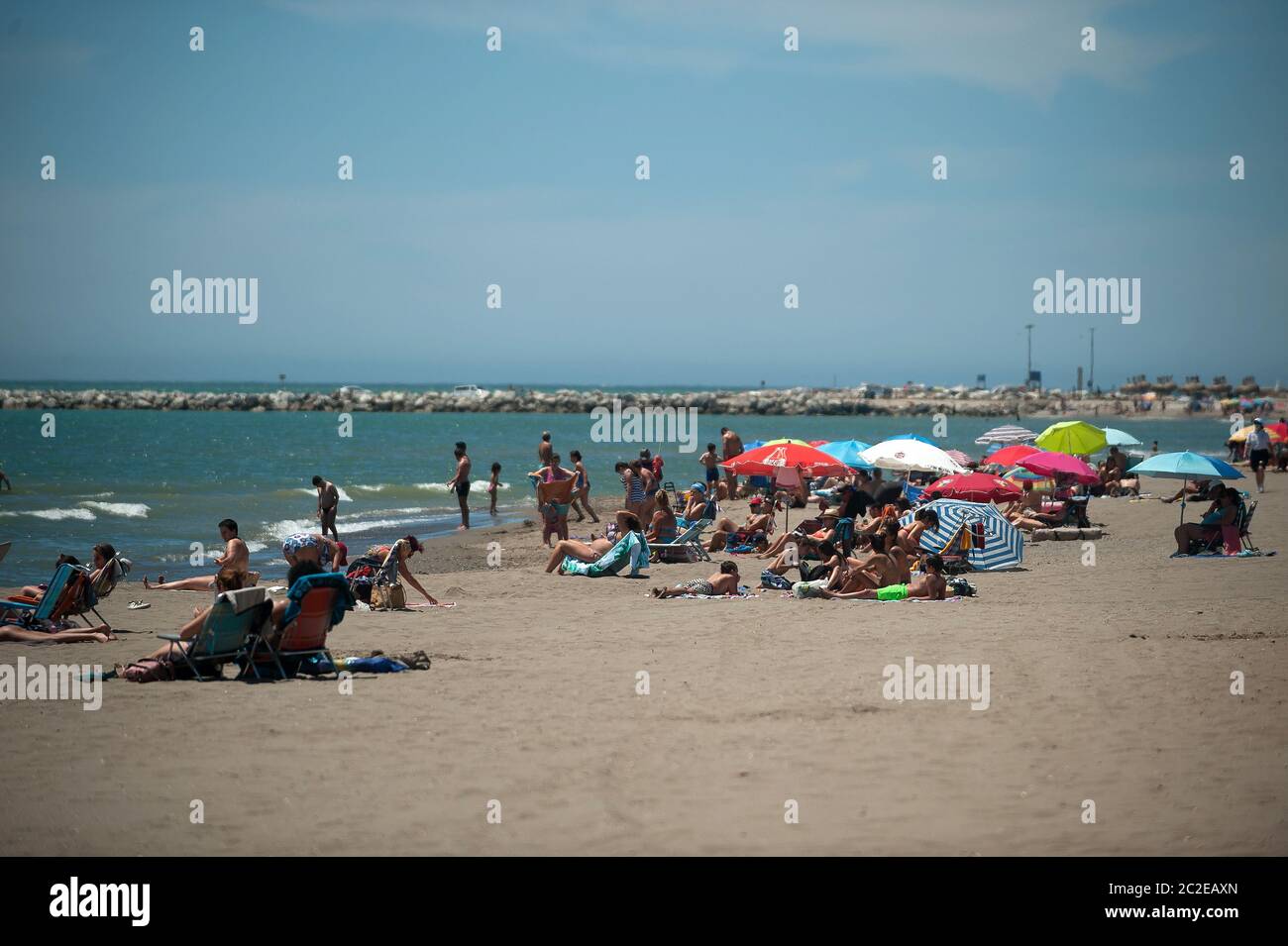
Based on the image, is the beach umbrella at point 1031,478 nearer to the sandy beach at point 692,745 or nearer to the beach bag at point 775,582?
the beach bag at point 775,582

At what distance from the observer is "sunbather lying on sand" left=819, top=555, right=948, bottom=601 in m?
10.7

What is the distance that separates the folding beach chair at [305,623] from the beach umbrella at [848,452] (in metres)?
10.8

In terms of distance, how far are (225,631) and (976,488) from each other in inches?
401

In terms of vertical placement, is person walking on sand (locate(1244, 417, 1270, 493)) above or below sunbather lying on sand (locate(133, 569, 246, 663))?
above

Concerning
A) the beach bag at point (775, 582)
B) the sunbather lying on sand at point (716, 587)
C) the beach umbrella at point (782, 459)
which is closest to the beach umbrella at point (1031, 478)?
the beach umbrella at point (782, 459)

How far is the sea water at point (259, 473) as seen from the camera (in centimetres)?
1952

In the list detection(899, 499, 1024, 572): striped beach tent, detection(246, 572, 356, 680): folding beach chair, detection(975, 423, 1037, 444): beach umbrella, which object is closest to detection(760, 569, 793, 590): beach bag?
detection(899, 499, 1024, 572): striped beach tent

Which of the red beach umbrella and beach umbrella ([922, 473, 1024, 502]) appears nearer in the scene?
beach umbrella ([922, 473, 1024, 502])

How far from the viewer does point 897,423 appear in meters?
82.4

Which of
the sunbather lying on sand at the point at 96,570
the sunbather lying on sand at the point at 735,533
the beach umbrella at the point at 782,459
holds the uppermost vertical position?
the beach umbrella at the point at 782,459

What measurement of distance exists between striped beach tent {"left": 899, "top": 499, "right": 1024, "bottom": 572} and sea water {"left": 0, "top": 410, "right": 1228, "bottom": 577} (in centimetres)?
910

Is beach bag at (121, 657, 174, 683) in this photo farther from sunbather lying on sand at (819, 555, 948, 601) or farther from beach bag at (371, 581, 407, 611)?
sunbather lying on sand at (819, 555, 948, 601)
